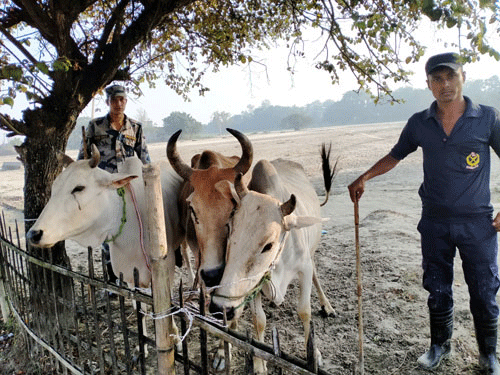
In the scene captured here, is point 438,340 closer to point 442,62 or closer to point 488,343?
point 488,343

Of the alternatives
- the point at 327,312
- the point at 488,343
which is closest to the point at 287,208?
the point at 488,343

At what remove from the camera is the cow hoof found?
4.01 m

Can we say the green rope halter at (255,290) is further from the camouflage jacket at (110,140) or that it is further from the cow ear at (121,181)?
the camouflage jacket at (110,140)

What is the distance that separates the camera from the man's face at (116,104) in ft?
13.9

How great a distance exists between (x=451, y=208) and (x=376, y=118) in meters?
74.3

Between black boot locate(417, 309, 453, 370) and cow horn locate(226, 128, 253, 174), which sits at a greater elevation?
cow horn locate(226, 128, 253, 174)

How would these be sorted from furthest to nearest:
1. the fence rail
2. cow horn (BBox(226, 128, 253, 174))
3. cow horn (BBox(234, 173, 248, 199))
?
cow horn (BBox(226, 128, 253, 174)) < cow horn (BBox(234, 173, 248, 199)) < the fence rail

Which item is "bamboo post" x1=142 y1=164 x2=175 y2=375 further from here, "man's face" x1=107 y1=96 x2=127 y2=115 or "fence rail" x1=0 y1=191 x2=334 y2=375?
"man's face" x1=107 y1=96 x2=127 y2=115

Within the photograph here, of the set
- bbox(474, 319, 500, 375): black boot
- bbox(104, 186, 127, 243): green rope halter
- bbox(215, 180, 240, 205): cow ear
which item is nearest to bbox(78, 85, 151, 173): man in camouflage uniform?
bbox(104, 186, 127, 243): green rope halter

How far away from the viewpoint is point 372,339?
11.6ft

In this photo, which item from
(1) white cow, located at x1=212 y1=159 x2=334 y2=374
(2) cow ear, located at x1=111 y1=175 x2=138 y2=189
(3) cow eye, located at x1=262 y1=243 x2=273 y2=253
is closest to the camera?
(1) white cow, located at x1=212 y1=159 x2=334 y2=374

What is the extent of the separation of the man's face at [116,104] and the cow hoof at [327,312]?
315 cm

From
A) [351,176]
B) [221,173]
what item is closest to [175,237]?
[221,173]

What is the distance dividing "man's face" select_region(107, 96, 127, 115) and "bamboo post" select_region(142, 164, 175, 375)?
268 cm
